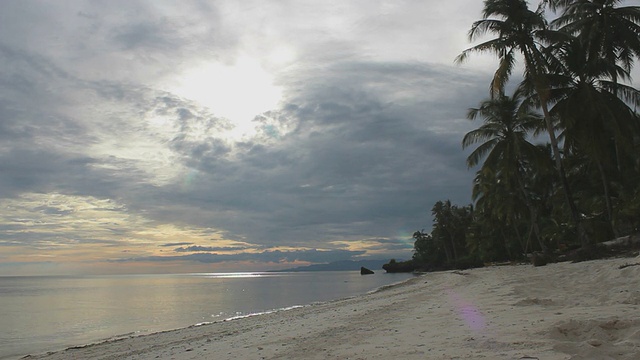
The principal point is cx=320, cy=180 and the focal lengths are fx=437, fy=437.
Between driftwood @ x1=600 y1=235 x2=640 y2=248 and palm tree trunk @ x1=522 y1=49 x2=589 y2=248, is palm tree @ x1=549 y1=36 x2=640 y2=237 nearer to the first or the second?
palm tree trunk @ x1=522 y1=49 x2=589 y2=248

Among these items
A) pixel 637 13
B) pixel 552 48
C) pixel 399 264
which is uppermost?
pixel 637 13

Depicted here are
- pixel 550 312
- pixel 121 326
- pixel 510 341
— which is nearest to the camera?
pixel 510 341

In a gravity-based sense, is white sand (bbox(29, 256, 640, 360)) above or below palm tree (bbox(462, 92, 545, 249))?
below

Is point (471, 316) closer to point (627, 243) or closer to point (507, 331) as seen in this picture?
point (507, 331)

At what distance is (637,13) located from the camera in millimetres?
21578

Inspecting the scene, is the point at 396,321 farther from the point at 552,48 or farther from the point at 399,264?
the point at 399,264

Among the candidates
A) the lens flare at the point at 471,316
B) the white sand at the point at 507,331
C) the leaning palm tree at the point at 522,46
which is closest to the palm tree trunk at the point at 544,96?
the leaning palm tree at the point at 522,46

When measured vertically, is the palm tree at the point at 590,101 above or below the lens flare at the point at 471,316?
above

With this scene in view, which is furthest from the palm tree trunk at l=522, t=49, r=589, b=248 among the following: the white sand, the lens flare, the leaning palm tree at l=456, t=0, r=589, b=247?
the lens flare

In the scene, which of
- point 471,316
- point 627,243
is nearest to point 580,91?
point 627,243

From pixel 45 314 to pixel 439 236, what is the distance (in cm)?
6988

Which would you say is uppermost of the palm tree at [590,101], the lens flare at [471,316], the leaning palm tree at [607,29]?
the leaning palm tree at [607,29]

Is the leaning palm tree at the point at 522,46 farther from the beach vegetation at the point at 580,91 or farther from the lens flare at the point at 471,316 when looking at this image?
the lens flare at the point at 471,316

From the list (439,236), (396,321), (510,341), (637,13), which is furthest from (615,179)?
(439,236)
